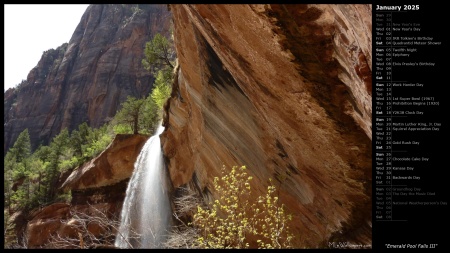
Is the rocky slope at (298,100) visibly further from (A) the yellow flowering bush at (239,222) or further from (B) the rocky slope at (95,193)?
(B) the rocky slope at (95,193)

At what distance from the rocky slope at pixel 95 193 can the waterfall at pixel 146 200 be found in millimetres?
1024

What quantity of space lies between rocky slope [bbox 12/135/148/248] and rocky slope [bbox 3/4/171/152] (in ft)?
104

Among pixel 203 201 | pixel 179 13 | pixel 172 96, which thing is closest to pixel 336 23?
pixel 179 13

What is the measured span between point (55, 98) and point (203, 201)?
63.1 metres

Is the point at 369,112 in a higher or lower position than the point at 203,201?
higher

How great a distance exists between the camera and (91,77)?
6331cm

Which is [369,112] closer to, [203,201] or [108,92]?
[203,201]

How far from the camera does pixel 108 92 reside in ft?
195

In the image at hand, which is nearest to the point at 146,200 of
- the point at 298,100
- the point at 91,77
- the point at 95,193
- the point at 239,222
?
the point at 95,193

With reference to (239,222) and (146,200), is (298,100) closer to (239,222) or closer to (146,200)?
(239,222)

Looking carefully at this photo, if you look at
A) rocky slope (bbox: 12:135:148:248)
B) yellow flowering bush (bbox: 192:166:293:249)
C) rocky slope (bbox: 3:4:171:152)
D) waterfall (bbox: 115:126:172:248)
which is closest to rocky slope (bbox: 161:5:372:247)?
yellow flowering bush (bbox: 192:166:293:249)

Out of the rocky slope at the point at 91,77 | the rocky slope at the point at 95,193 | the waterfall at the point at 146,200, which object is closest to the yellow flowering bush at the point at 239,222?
the waterfall at the point at 146,200

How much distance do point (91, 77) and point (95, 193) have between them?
146ft

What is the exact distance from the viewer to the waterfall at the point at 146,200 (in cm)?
1875
